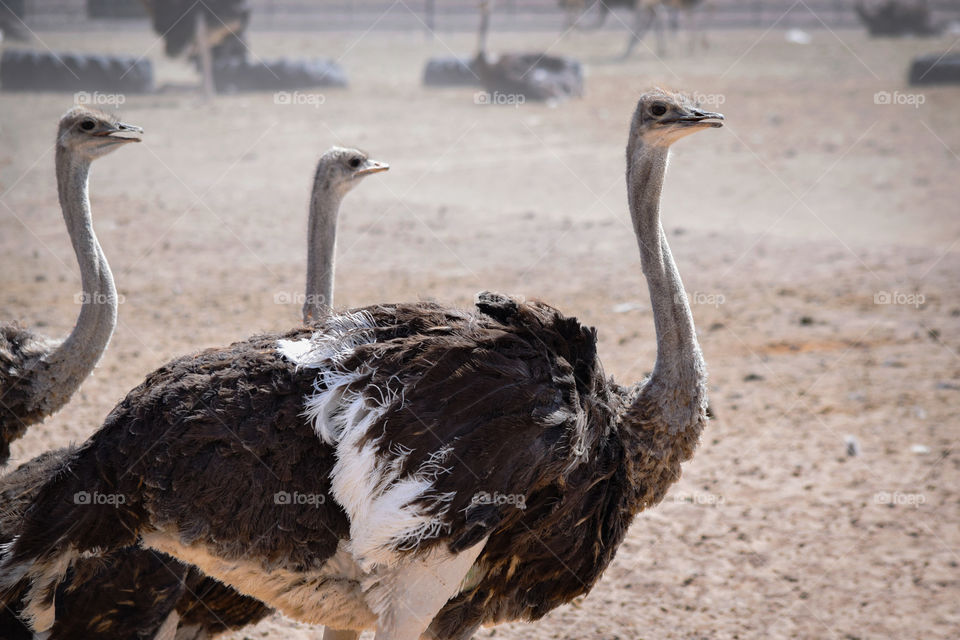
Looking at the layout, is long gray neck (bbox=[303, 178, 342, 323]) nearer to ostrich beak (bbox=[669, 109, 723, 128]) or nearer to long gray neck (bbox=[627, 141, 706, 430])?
long gray neck (bbox=[627, 141, 706, 430])

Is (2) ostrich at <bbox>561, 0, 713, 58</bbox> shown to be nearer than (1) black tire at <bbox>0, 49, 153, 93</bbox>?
No

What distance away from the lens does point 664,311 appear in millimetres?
3479

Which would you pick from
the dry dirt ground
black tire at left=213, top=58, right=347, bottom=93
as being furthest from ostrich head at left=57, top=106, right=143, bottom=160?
black tire at left=213, top=58, right=347, bottom=93

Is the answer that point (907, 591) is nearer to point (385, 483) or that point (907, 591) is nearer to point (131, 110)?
point (385, 483)

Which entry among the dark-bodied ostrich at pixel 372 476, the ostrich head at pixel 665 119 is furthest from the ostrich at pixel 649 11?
the dark-bodied ostrich at pixel 372 476

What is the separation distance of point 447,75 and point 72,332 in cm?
1745

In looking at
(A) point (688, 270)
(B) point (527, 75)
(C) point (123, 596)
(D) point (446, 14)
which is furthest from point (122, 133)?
(D) point (446, 14)

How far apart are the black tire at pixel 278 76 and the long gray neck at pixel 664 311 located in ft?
56.0

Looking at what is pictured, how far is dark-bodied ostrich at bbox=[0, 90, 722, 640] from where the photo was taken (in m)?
2.86

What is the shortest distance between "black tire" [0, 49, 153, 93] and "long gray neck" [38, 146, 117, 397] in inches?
603

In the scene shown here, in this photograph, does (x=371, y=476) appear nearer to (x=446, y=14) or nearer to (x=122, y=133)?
(x=122, y=133)

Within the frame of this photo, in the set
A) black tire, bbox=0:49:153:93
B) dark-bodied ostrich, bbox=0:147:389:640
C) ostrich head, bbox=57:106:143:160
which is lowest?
dark-bodied ostrich, bbox=0:147:389:640

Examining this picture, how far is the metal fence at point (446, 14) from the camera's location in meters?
30.2

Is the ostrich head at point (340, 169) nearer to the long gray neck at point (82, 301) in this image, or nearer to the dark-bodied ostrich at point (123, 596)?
the long gray neck at point (82, 301)
